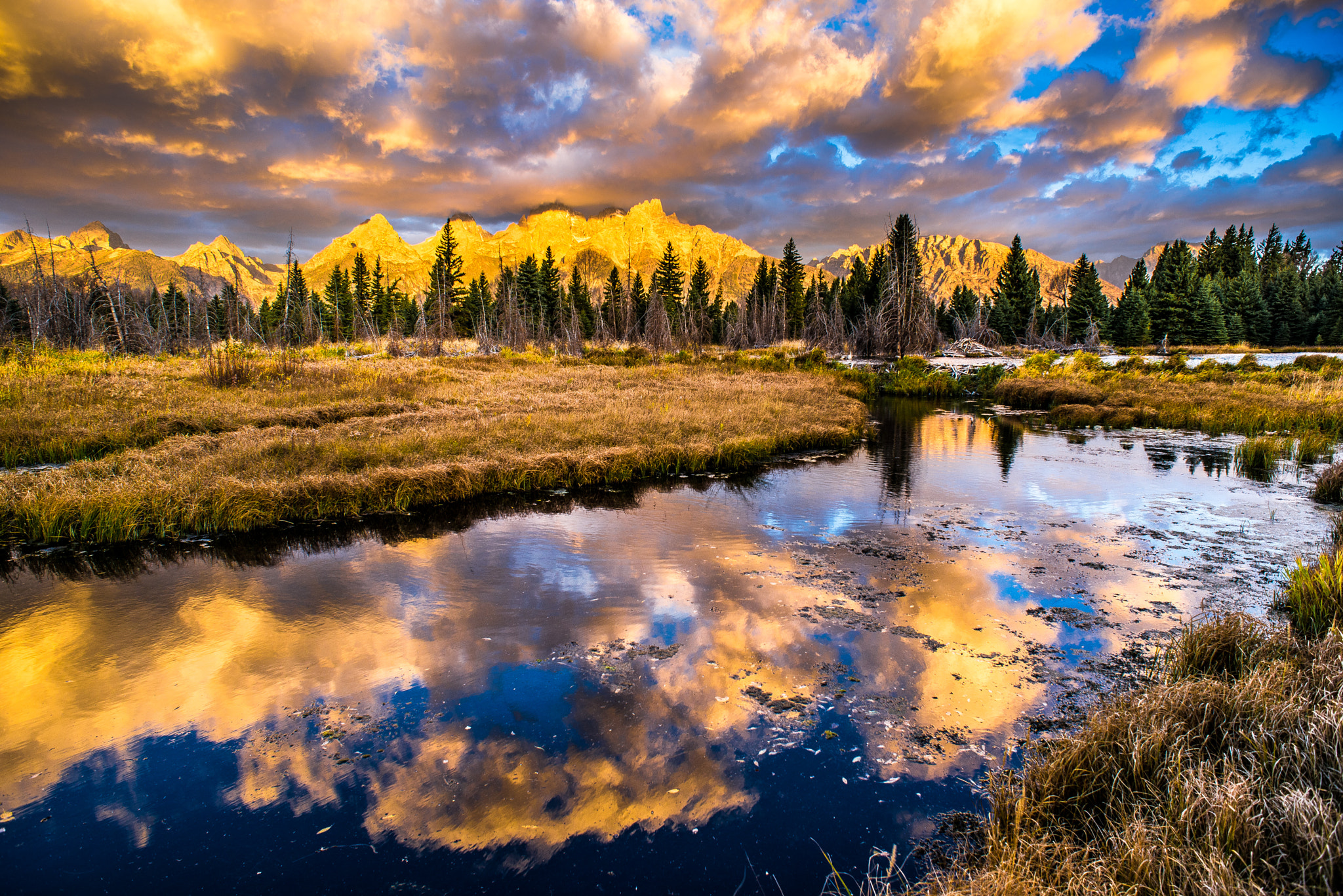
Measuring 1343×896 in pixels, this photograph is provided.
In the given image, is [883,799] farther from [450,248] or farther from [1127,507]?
[450,248]

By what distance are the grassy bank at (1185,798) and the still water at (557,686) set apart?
1.75ft

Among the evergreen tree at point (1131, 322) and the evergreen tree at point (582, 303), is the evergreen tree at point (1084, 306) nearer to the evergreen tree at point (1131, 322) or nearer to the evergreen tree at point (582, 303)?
the evergreen tree at point (1131, 322)

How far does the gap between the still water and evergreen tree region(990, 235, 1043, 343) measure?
67869 millimetres

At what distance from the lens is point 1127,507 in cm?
1230

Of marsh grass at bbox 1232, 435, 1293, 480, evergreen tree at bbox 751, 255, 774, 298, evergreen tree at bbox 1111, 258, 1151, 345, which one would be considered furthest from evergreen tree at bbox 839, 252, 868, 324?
marsh grass at bbox 1232, 435, 1293, 480

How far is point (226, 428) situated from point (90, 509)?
248 inches

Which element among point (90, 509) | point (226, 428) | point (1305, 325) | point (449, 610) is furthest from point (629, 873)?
point (1305, 325)

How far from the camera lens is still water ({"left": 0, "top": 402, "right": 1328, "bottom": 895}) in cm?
407

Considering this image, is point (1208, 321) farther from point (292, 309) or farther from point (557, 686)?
point (292, 309)

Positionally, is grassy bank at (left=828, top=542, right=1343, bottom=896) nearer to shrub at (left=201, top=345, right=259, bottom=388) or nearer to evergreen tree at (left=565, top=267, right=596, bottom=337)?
shrub at (left=201, top=345, right=259, bottom=388)

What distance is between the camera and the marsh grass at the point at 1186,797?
2.88 m

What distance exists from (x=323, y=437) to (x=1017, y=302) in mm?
81469

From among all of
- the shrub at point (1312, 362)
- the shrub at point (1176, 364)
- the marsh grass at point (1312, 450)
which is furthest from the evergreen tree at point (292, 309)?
the shrub at point (1312, 362)

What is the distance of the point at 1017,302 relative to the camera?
73062 mm
